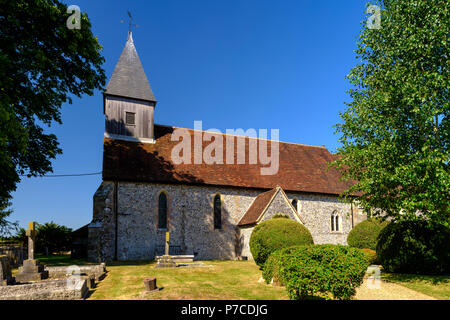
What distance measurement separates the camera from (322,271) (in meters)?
8.11

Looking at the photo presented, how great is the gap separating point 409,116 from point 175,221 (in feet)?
51.5

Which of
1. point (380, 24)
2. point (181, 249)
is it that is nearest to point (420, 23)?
point (380, 24)

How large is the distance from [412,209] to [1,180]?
66.8 ft

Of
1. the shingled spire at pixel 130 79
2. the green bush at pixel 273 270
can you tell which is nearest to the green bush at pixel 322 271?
the green bush at pixel 273 270

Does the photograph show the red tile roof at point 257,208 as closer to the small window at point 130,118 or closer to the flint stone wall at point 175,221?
the flint stone wall at point 175,221

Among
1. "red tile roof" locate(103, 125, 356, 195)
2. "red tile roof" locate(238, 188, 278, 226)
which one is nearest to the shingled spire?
"red tile roof" locate(103, 125, 356, 195)

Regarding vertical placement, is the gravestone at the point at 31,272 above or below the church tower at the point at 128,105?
below

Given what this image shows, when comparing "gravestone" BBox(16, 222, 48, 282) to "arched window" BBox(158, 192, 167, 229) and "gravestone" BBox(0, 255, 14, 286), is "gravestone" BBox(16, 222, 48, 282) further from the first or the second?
"arched window" BBox(158, 192, 167, 229)

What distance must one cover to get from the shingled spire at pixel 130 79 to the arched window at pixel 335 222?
742 inches

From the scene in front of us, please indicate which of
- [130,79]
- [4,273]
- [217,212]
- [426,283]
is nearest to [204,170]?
[217,212]

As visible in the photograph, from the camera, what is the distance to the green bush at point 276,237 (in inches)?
552

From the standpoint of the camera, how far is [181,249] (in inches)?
805

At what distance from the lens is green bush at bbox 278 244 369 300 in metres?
8.08

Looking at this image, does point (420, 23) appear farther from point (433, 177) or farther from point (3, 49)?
point (3, 49)
